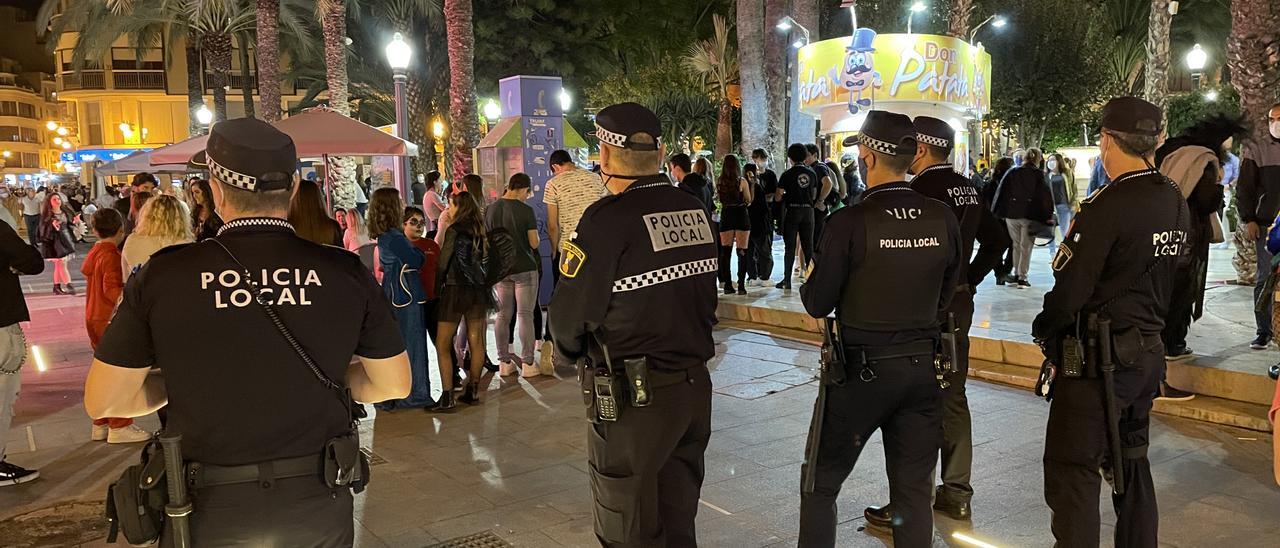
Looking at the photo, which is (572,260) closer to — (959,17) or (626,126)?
(626,126)

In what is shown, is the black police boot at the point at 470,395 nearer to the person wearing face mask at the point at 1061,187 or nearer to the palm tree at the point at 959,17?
the person wearing face mask at the point at 1061,187

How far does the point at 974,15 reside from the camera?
32.2 meters

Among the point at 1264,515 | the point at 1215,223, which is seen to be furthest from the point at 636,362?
the point at 1215,223

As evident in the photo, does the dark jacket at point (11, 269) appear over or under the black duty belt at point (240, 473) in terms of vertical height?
over

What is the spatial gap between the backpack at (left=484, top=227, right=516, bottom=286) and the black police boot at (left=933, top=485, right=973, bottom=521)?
12.6 ft

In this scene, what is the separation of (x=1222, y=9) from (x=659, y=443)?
34.6m

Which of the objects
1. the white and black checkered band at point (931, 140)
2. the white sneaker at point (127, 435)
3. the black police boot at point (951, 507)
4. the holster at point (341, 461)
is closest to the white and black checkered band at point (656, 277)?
the holster at point (341, 461)

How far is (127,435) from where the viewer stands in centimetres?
681

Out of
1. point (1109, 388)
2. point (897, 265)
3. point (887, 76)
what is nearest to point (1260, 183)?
point (1109, 388)

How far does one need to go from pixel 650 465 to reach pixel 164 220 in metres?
4.38

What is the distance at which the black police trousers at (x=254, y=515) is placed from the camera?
2.50m

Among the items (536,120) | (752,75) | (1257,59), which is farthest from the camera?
(752,75)

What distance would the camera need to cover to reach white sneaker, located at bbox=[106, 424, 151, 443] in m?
6.79

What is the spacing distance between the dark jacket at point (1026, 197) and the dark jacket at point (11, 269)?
937 centimetres
